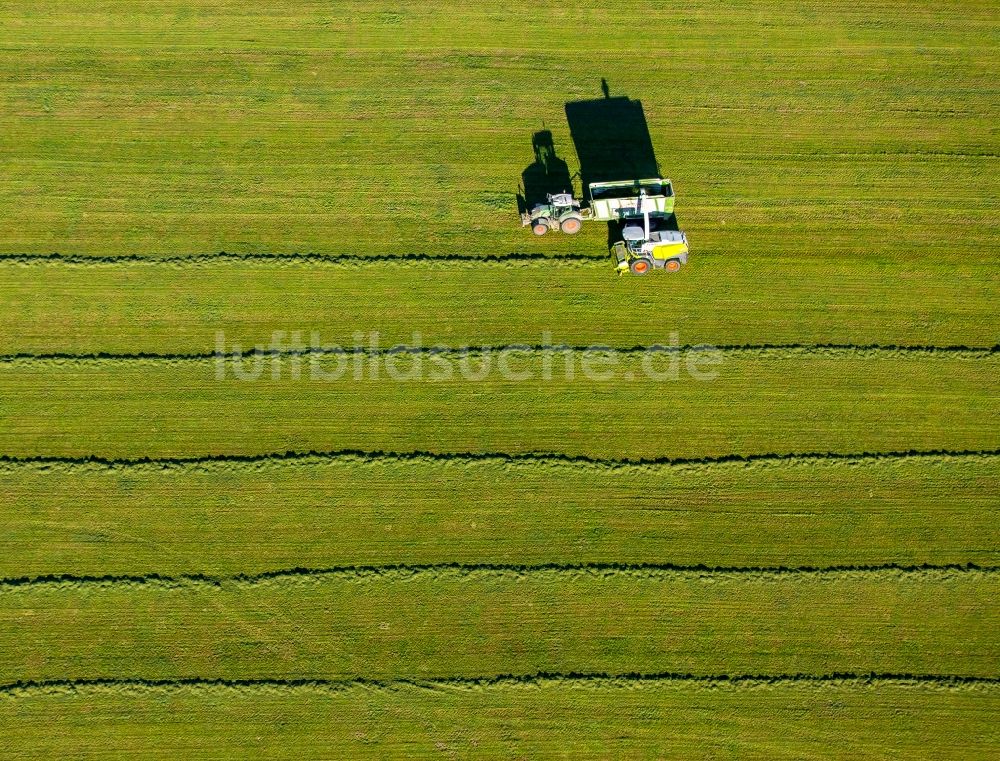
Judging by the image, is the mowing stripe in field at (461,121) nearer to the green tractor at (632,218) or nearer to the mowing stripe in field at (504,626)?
the green tractor at (632,218)

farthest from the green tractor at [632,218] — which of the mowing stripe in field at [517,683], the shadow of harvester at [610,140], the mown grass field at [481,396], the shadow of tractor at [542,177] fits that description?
the mowing stripe in field at [517,683]

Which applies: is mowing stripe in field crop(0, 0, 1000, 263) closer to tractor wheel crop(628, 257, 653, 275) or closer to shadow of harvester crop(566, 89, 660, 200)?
shadow of harvester crop(566, 89, 660, 200)

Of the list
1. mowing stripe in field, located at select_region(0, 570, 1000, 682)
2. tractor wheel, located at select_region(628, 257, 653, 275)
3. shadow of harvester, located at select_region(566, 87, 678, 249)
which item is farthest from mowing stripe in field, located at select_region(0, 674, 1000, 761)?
shadow of harvester, located at select_region(566, 87, 678, 249)

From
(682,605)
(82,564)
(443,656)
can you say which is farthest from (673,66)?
(82,564)

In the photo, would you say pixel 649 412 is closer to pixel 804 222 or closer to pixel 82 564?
pixel 804 222

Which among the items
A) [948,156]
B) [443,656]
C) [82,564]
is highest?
[948,156]

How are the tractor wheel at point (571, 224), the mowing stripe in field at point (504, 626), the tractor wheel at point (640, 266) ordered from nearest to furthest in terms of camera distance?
the mowing stripe in field at point (504, 626) < the tractor wheel at point (640, 266) < the tractor wheel at point (571, 224)
